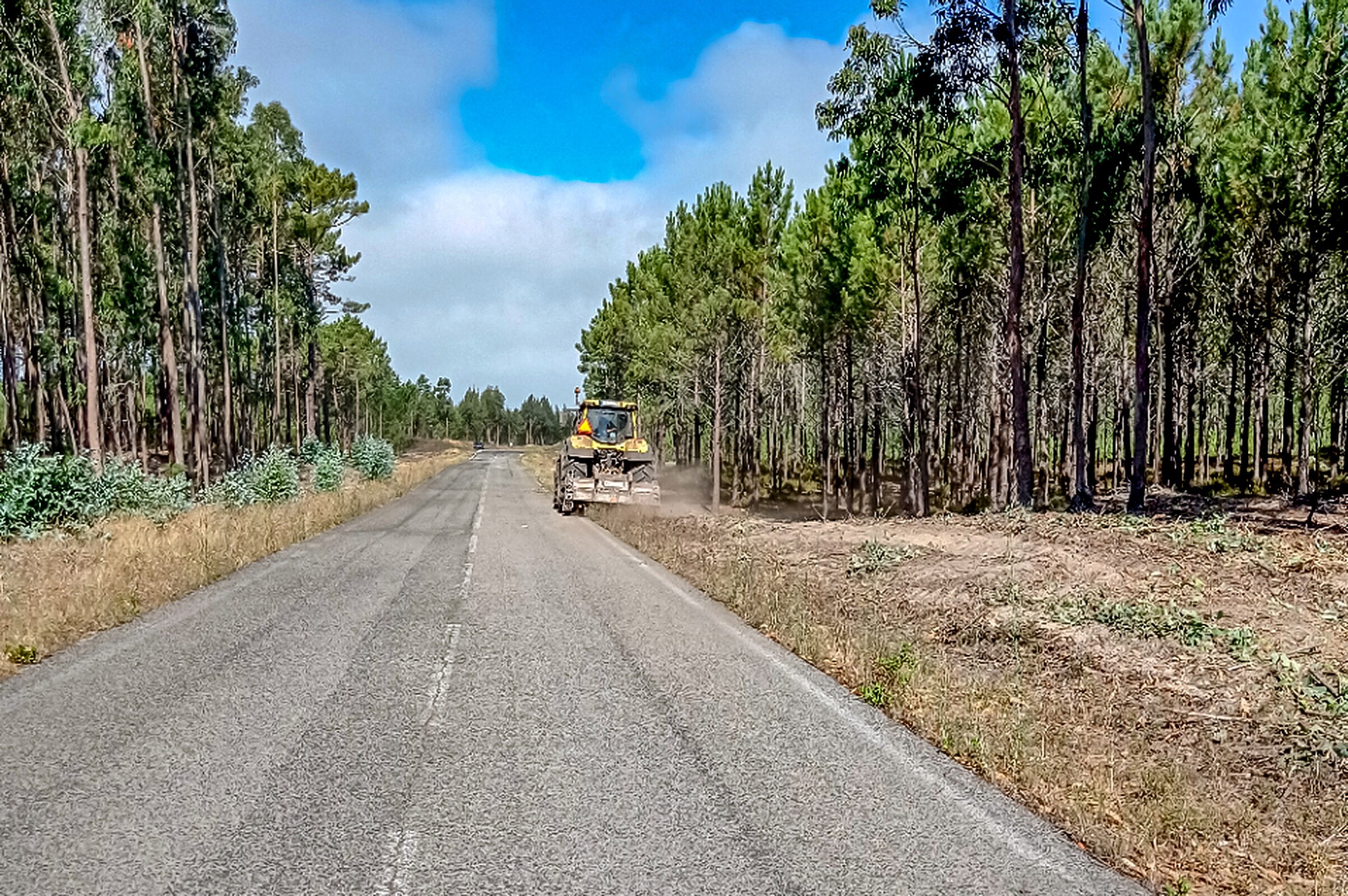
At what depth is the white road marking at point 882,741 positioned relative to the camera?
12.6 feet

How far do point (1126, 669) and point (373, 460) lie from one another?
40470mm

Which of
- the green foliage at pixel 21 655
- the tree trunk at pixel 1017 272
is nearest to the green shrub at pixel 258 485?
the green foliage at pixel 21 655

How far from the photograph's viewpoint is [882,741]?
531 cm

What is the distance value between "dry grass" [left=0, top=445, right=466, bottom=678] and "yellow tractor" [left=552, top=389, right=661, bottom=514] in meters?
7.17

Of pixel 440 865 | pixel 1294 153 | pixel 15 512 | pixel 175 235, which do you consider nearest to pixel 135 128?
pixel 175 235

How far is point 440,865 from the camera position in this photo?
3607mm

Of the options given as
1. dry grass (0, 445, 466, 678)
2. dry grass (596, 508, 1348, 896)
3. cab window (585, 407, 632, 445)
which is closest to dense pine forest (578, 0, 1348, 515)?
cab window (585, 407, 632, 445)

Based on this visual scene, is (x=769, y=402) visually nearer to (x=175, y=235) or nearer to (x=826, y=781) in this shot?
(x=175, y=235)

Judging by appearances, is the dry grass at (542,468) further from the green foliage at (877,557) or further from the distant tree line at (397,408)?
the green foliage at (877,557)

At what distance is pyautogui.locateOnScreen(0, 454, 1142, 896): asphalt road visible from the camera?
358cm

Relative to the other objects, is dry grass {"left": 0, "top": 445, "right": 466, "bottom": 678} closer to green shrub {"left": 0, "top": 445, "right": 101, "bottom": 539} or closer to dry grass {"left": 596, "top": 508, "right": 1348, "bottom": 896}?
green shrub {"left": 0, "top": 445, "right": 101, "bottom": 539}

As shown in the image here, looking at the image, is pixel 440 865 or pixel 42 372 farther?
pixel 42 372

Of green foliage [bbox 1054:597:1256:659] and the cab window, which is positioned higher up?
the cab window

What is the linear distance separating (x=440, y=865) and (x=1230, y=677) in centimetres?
565
